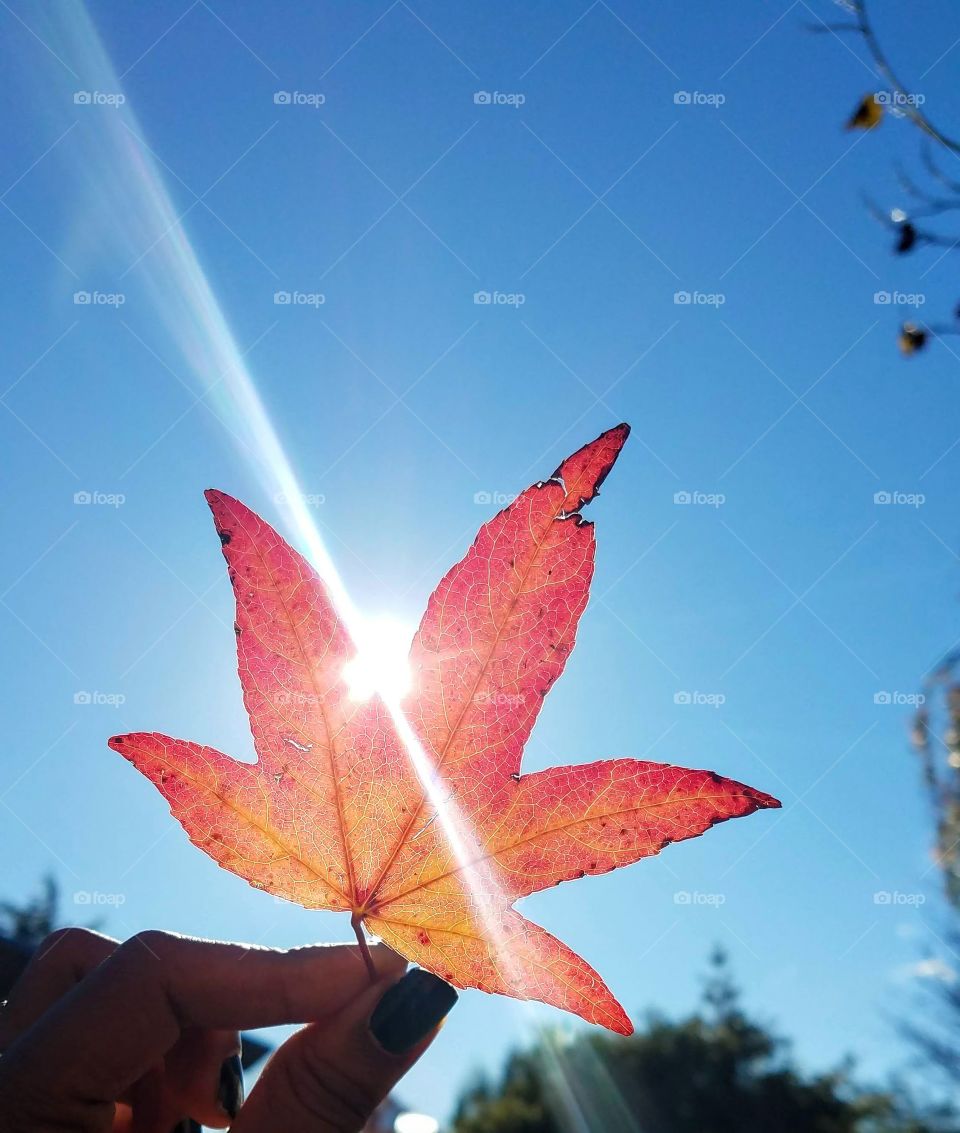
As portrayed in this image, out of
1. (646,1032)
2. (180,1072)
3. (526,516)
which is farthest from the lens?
(646,1032)

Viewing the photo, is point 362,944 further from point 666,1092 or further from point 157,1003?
point 666,1092

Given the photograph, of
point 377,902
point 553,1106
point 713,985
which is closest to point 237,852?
point 377,902

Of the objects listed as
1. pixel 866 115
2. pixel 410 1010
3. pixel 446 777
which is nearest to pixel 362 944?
pixel 410 1010

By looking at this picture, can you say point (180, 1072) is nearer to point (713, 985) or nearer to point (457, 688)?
point (457, 688)

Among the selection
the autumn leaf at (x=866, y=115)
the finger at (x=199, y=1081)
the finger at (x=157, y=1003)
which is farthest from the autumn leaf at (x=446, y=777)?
the autumn leaf at (x=866, y=115)

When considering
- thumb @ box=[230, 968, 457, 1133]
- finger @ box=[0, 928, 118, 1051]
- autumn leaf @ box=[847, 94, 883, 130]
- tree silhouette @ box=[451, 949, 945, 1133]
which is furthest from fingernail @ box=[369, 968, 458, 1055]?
tree silhouette @ box=[451, 949, 945, 1133]

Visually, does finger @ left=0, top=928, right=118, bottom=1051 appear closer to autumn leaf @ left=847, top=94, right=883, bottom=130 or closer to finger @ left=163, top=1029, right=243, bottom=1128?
finger @ left=163, top=1029, right=243, bottom=1128
